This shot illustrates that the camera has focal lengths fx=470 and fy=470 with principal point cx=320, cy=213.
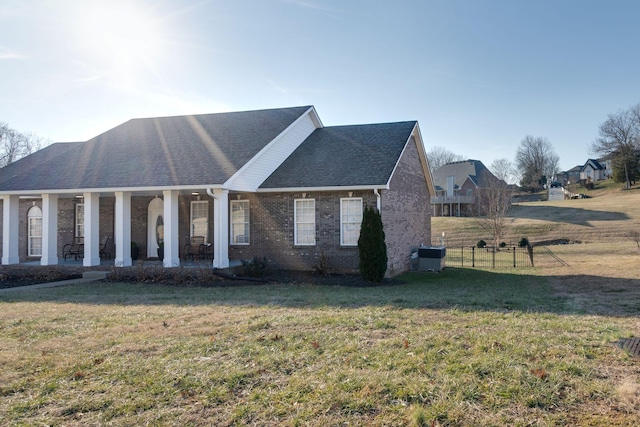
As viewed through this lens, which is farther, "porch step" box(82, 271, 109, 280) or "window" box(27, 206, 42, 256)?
"window" box(27, 206, 42, 256)

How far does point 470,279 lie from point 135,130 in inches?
654

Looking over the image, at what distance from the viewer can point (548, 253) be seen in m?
28.6

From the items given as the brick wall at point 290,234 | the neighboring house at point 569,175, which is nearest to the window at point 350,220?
the brick wall at point 290,234

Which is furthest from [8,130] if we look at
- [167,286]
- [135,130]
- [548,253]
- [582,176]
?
[582,176]

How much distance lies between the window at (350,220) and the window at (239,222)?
12.6 ft

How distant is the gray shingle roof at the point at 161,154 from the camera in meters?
16.8

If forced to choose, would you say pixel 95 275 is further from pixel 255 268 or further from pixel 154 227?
pixel 255 268

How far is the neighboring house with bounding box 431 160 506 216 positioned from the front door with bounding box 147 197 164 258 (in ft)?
139

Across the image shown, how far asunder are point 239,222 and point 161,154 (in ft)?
14.0

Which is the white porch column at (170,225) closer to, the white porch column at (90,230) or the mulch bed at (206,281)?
the mulch bed at (206,281)

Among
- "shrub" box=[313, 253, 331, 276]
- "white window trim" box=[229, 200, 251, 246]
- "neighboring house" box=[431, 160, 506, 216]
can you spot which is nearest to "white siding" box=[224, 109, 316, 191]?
"white window trim" box=[229, 200, 251, 246]

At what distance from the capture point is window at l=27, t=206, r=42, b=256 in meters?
21.7

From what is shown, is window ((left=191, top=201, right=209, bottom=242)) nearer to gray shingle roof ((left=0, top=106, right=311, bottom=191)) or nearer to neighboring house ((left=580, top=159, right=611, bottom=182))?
gray shingle roof ((left=0, top=106, right=311, bottom=191))

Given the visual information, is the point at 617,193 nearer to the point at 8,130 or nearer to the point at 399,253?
the point at 399,253
